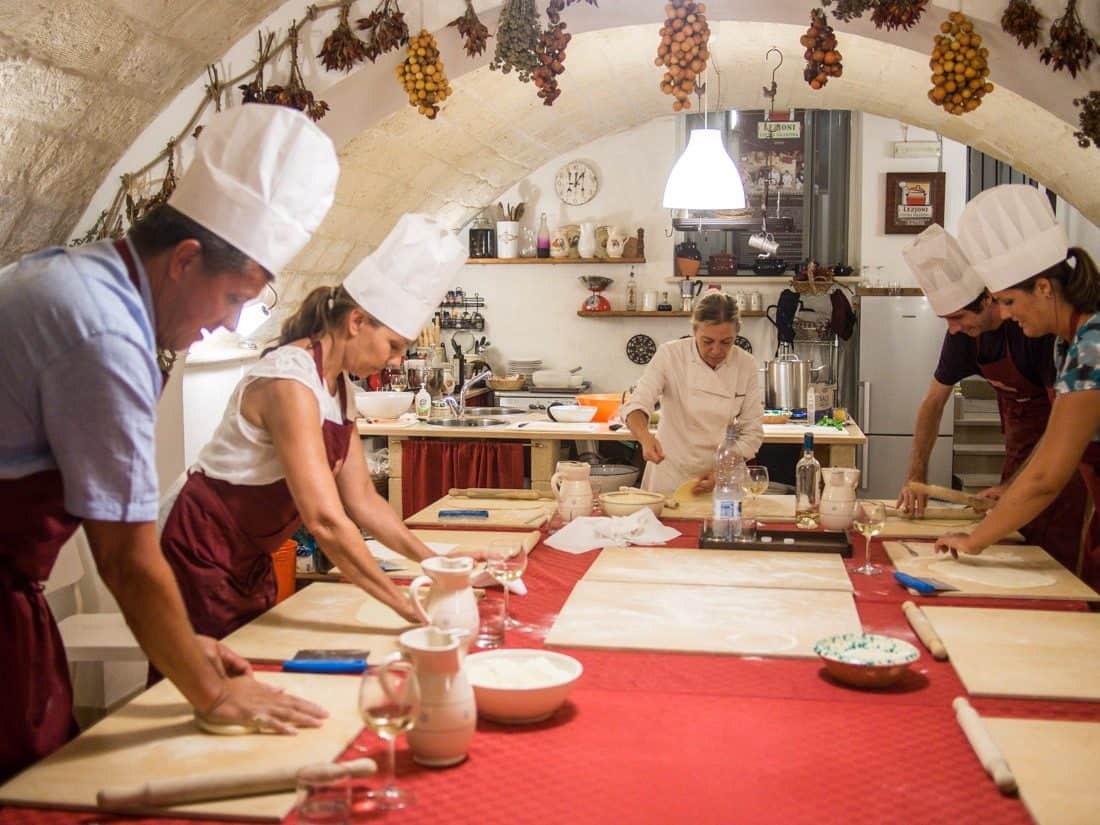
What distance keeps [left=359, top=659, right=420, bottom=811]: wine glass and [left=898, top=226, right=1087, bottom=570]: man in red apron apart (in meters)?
2.41

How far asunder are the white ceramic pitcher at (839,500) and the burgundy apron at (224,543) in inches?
61.9

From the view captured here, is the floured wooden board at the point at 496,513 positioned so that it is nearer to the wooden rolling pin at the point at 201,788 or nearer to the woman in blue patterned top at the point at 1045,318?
the woman in blue patterned top at the point at 1045,318

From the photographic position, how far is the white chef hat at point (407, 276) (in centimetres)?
258

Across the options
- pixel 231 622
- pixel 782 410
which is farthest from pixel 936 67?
pixel 782 410

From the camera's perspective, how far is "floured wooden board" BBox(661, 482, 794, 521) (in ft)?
11.9

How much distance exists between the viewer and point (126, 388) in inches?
60.4

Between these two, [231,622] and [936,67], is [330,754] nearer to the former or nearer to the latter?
[231,622]

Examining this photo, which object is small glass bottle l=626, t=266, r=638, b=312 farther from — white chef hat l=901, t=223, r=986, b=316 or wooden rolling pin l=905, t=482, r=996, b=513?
wooden rolling pin l=905, t=482, r=996, b=513

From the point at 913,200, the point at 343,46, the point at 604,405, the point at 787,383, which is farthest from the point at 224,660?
the point at 913,200

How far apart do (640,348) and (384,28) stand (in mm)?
5506

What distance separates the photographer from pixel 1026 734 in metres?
1.75

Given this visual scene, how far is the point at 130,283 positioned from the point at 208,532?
981mm

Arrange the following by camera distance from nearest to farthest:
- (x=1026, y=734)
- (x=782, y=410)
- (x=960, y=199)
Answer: (x=1026, y=734) < (x=782, y=410) < (x=960, y=199)

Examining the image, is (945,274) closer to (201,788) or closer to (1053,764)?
(1053,764)
